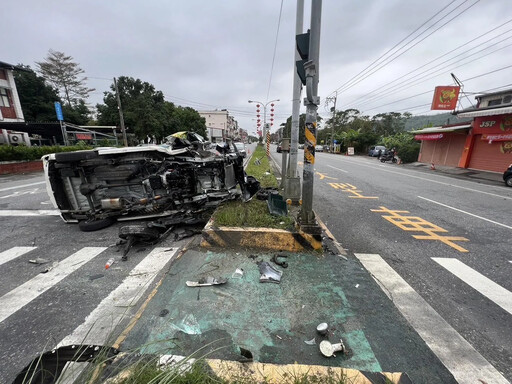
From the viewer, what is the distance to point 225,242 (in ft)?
12.0

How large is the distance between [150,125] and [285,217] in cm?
3130

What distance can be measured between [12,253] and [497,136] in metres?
24.1

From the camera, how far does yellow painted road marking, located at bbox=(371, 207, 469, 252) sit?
4584 mm

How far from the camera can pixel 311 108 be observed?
11.7 ft

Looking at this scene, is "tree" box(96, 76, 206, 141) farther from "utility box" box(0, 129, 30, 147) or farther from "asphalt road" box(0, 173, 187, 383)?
"asphalt road" box(0, 173, 187, 383)

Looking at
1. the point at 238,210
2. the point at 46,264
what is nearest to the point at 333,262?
the point at 238,210

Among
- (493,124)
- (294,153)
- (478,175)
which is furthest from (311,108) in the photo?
(493,124)

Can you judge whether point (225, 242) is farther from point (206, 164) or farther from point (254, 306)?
point (206, 164)

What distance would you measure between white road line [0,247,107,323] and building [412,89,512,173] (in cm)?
2204

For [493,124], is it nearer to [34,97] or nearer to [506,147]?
[506,147]

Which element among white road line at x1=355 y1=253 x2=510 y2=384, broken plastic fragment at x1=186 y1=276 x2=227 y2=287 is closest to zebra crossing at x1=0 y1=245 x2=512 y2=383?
white road line at x1=355 y1=253 x2=510 y2=384

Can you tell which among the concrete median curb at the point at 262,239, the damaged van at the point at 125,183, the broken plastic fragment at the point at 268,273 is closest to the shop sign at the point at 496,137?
the concrete median curb at the point at 262,239

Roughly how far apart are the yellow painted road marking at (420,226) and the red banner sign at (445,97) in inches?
704

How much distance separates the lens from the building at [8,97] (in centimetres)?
2039
